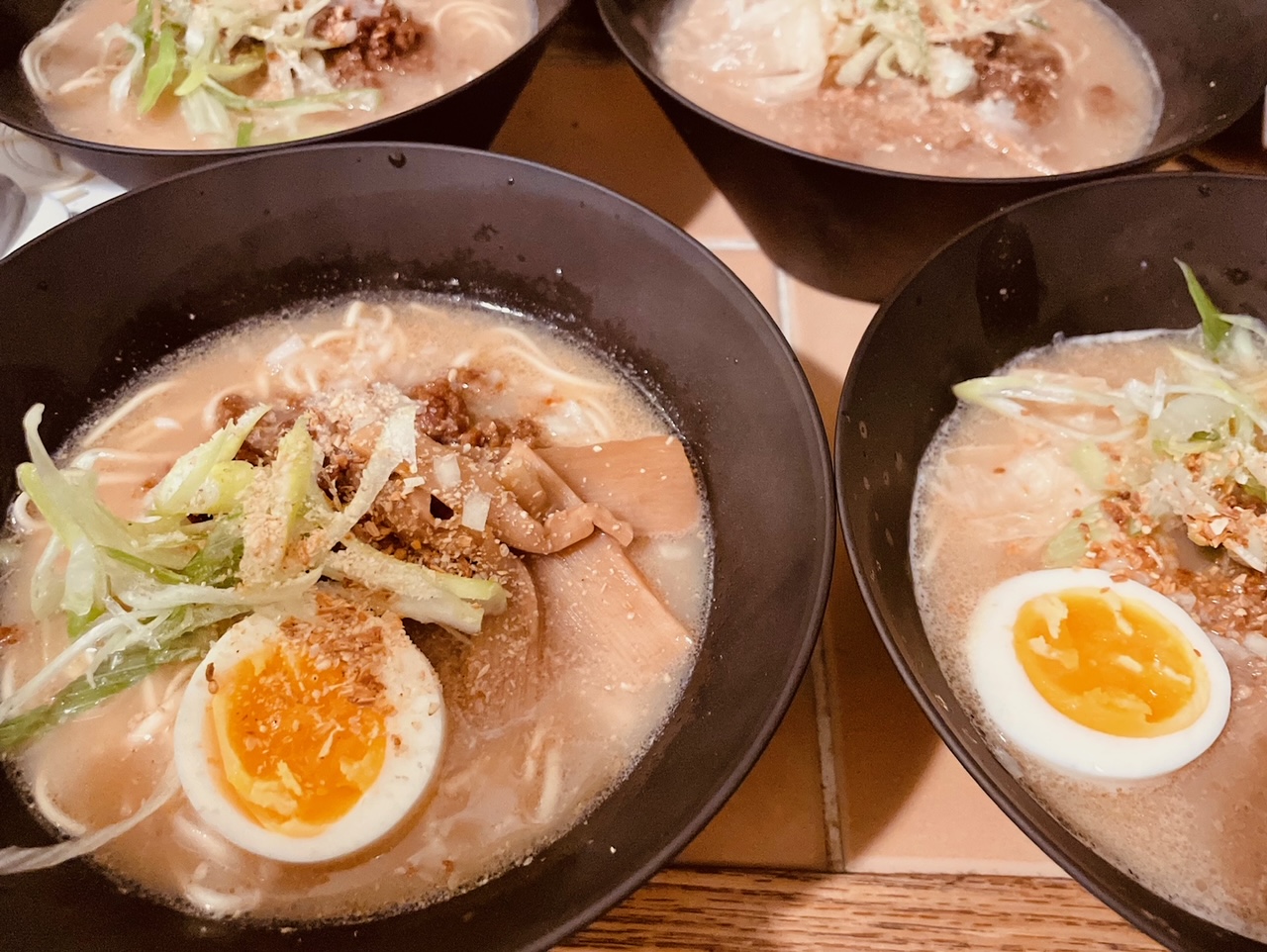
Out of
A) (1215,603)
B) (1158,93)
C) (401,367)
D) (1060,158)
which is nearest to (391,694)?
(401,367)

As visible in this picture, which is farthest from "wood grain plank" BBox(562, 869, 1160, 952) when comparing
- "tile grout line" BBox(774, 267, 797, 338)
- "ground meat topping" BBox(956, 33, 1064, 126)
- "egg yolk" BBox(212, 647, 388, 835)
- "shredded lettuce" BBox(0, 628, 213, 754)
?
"ground meat topping" BBox(956, 33, 1064, 126)

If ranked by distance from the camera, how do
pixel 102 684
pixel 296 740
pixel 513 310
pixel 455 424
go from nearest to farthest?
pixel 296 740
pixel 102 684
pixel 455 424
pixel 513 310

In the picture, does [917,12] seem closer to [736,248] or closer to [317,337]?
[736,248]

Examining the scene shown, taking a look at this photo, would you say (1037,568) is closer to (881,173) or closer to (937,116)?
(881,173)

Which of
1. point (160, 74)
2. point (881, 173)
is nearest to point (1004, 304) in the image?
point (881, 173)

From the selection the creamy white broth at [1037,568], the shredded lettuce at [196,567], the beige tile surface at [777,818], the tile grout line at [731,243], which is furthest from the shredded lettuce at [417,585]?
the tile grout line at [731,243]

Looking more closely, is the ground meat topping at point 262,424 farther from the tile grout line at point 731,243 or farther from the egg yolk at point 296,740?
the tile grout line at point 731,243

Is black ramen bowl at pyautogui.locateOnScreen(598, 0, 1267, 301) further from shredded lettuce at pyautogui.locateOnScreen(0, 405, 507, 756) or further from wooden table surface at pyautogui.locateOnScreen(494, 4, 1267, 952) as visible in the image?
wooden table surface at pyautogui.locateOnScreen(494, 4, 1267, 952)
